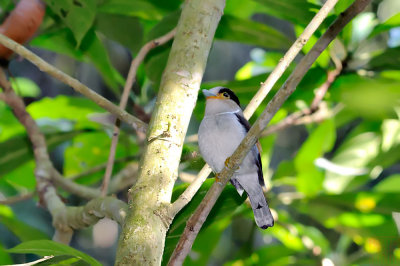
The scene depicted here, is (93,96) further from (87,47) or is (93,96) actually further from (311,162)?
(311,162)

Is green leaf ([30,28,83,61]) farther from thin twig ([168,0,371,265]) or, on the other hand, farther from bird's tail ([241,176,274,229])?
thin twig ([168,0,371,265])

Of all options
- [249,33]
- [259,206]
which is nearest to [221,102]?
[259,206]

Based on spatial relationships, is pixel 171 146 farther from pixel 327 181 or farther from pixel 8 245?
pixel 8 245

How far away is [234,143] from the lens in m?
1.40

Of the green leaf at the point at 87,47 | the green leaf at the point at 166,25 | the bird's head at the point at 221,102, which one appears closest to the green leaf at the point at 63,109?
the green leaf at the point at 87,47

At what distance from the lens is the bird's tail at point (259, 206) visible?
1.31 metres

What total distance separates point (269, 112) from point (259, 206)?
608mm

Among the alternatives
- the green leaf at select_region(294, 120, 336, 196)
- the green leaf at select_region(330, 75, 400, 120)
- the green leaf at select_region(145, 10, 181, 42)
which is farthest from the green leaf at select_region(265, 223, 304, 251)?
the green leaf at select_region(145, 10, 181, 42)

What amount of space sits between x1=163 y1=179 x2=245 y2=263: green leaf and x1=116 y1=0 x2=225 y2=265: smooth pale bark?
26cm

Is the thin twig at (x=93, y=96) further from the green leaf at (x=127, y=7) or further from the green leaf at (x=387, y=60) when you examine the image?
the green leaf at (x=387, y=60)

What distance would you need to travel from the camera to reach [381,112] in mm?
1829

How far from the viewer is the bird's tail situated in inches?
51.7

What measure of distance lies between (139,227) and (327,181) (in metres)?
1.66

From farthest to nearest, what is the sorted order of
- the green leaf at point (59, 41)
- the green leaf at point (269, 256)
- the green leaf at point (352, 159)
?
1. the green leaf at point (352, 159)
2. the green leaf at point (269, 256)
3. the green leaf at point (59, 41)
